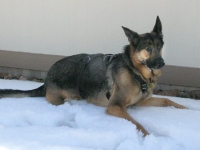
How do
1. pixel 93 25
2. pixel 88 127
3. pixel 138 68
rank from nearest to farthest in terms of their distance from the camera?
pixel 88 127 < pixel 138 68 < pixel 93 25

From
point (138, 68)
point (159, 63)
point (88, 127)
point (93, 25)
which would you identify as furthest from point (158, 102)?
point (93, 25)

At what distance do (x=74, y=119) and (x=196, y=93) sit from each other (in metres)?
2.06

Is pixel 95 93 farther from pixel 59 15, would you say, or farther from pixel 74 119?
pixel 59 15

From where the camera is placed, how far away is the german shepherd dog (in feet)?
15.2

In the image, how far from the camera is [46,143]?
3965mm

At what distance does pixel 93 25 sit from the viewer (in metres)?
6.38

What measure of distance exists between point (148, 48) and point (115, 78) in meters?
0.57

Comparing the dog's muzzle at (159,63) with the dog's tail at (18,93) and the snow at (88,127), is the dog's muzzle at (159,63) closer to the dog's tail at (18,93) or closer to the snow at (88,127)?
the snow at (88,127)

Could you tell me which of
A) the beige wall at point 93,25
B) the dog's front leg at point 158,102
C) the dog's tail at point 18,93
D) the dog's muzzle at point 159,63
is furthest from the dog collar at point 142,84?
the dog's tail at point 18,93

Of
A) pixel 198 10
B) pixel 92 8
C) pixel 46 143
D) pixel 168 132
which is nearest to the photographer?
pixel 46 143

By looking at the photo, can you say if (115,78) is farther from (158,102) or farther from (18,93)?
(18,93)

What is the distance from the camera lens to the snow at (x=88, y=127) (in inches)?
158

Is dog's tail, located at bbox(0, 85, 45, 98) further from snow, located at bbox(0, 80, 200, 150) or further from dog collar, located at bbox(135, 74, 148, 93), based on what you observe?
dog collar, located at bbox(135, 74, 148, 93)

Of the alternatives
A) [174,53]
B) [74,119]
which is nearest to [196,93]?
[174,53]
